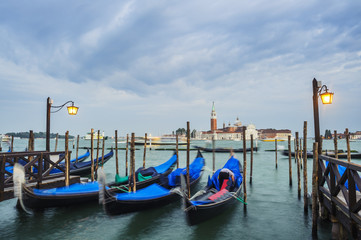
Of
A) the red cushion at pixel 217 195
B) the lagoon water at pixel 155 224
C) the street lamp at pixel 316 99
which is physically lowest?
the lagoon water at pixel 155 224

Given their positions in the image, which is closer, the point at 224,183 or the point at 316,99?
the point at 316,99

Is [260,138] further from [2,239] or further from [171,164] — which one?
[2,239]

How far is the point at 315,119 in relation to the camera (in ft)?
15.4

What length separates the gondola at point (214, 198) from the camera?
4.77m

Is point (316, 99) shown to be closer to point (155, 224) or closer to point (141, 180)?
point (155, 224)

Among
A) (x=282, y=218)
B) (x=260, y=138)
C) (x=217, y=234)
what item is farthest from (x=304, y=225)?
(x=260, y=138)

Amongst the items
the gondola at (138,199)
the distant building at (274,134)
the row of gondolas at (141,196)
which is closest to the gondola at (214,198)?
the row of gondolas at (141,196)

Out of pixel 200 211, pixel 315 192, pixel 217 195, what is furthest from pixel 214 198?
pixel 315 192

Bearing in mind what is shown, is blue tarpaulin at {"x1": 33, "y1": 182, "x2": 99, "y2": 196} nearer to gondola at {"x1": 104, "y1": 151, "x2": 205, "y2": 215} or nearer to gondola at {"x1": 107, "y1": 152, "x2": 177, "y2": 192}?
gondola at {"x1": 107, "y1": 152, "x2": 177, "y2": 192}

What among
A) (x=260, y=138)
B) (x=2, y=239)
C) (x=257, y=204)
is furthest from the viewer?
(x=260, y=138)

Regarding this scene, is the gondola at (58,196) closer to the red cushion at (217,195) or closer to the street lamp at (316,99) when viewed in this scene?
the red cushion at (217,195)

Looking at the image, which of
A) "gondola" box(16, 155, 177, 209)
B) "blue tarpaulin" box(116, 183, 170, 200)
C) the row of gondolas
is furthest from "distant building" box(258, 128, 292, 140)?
"gondola" box(16, 155, 177, 209)

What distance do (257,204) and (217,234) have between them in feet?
9.12

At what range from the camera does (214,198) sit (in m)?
5.51
